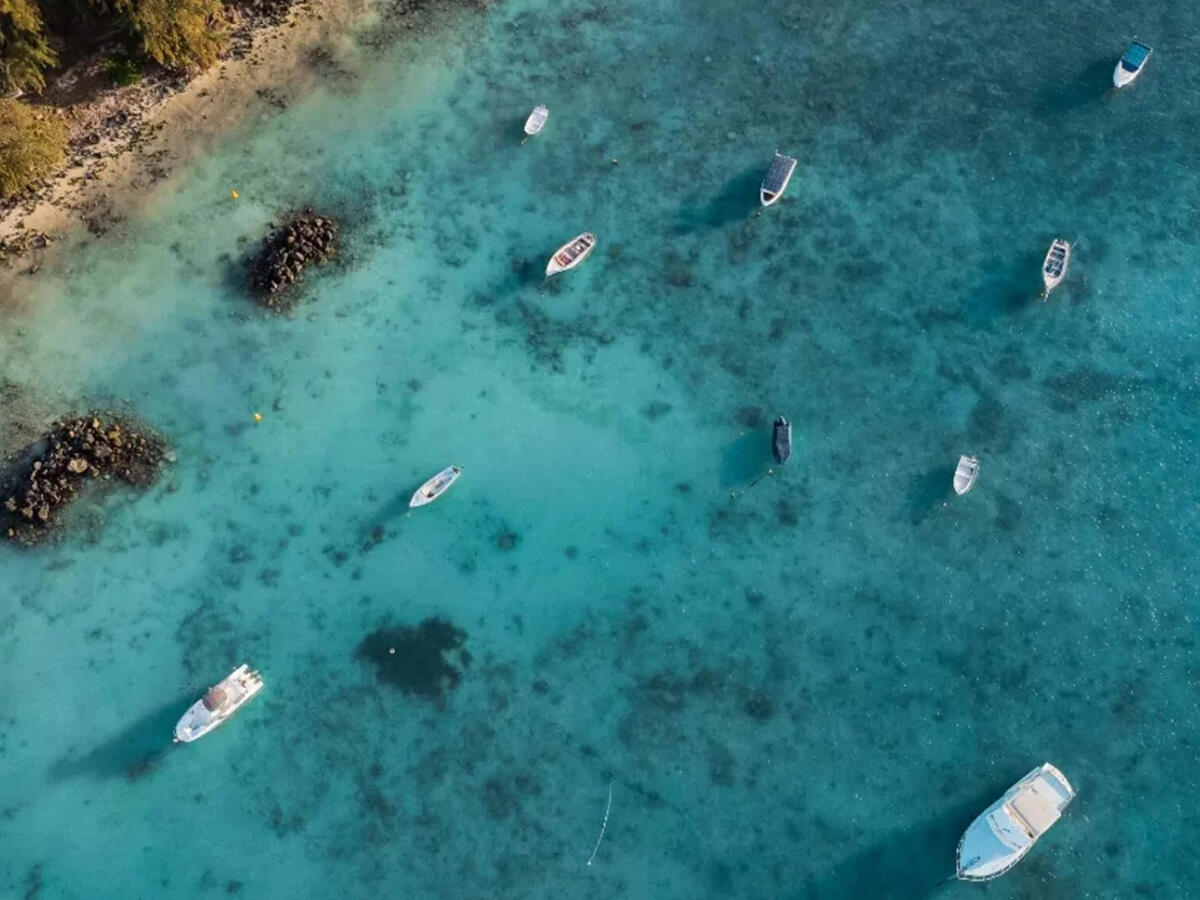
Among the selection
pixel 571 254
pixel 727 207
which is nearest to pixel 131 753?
pixel 571 254

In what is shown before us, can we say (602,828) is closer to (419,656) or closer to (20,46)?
(419,656)

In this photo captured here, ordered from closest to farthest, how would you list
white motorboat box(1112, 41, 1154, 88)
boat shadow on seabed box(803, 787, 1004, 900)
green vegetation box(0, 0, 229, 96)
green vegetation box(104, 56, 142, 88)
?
boat shadow on seabed box(803, 787, 1004, 900) < green vegetation box(0, 0, 229, 96) < green vegetation box(104, 56, 142, 88) < white motorboat box(1112, 41, 1154, 88)

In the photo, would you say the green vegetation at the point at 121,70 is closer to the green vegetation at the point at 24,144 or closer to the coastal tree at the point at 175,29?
the coastal tree at the point at 175,29

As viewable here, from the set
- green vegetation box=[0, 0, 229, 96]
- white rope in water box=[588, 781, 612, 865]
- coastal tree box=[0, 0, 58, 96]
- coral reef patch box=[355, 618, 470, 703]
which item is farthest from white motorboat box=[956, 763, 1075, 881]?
coastal tree box=[0, 0, 58, 96]

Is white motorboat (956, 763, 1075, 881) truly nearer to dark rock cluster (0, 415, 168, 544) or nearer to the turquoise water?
the turquoise water

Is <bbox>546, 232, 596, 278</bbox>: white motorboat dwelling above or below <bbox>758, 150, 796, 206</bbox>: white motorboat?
above

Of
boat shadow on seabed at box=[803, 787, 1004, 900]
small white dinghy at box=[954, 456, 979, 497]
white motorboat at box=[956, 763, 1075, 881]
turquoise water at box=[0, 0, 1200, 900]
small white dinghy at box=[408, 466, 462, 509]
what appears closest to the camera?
white motorboat at box=[956, 763, 1075, 881]

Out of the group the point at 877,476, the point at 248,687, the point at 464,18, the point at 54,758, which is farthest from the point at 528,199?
the point at 54,758
